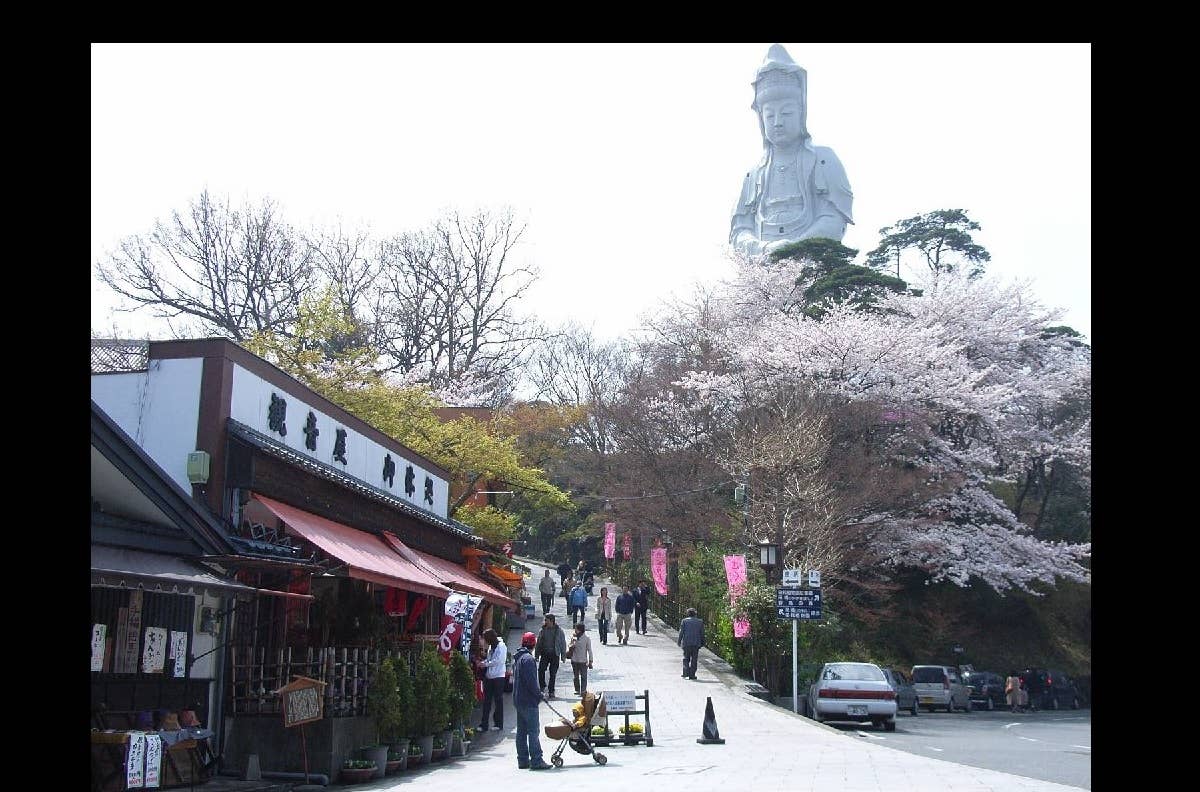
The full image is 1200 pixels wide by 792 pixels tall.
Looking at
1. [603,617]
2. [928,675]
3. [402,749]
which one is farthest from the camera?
[603,617]

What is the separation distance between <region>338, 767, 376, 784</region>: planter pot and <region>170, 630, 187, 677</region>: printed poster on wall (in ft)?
6.88

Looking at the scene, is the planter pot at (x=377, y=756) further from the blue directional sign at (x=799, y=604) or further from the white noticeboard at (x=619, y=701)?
the blue directional sign at (x=799, y=604)

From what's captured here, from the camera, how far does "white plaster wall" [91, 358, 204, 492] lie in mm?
14742

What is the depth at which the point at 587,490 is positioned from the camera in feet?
164

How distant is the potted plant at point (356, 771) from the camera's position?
1325 cm

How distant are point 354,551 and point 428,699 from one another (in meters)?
2.30

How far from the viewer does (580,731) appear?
16.0 meters

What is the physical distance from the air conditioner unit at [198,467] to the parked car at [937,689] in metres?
23.0

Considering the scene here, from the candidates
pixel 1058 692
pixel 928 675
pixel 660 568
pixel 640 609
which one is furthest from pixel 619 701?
pixel 1058 692

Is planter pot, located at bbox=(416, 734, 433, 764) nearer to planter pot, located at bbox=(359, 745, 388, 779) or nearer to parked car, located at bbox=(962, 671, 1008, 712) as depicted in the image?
planter pot, located at bbox=(359, 745, 388, 779)

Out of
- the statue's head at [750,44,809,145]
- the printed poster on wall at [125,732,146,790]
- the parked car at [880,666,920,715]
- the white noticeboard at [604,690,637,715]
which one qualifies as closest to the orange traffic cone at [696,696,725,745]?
the white noticeboard at [604,690,637,715]

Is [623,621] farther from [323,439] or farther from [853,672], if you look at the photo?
[323,439]

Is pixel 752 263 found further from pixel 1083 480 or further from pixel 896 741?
pixel 896 741

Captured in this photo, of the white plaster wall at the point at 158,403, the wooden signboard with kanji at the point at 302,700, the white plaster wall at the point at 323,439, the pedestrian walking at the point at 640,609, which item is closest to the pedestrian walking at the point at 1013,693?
the pedestrian walking at the point at 640,609
